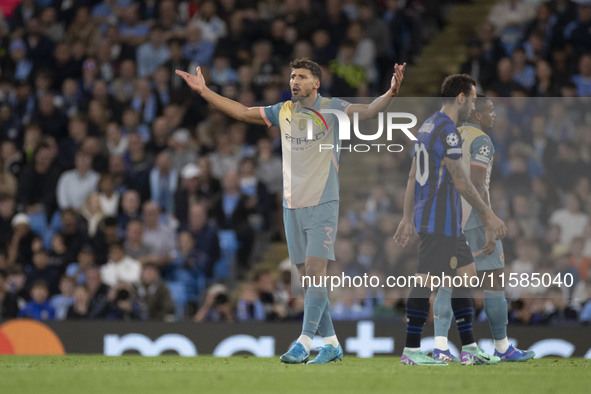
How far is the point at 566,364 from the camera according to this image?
8.38m

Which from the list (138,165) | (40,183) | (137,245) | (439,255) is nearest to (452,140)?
(439,255)

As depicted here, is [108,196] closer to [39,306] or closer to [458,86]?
[39,306]

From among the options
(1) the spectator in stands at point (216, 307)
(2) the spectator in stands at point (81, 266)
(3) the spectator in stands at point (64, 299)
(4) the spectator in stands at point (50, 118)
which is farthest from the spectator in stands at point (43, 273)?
(4) the spectator in stands at point (50, 118)

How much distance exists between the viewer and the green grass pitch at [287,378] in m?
5.96

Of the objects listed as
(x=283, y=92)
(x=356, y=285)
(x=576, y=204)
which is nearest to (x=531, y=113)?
(x=576, y=204)

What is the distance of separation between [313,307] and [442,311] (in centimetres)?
100

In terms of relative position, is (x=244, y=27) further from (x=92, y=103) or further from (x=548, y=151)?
(x=548, y=151)

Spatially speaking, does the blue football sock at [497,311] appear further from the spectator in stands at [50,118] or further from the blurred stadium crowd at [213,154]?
the spectator in stands at [50,118]

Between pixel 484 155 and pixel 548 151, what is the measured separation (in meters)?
1.89

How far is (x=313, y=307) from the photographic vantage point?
26.2 feet

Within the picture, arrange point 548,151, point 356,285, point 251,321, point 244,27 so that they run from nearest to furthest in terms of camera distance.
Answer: point 356,285, point 548,151, point 251,321, point 244,27

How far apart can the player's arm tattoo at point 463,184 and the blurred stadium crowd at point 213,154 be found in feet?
2.63

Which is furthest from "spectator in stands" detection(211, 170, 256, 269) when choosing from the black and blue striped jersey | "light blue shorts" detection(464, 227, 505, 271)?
the black and blue striped jersey

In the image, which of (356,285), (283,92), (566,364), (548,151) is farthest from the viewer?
(283,92)
